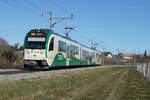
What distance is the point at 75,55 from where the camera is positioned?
33.9 meters

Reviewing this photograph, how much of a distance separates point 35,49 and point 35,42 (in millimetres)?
723

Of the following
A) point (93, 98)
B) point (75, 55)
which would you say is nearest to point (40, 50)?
point (75, 55)

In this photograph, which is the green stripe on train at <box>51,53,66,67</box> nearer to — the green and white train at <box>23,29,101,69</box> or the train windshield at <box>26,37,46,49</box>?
the green and white train at <box>23,29,101,69</box>

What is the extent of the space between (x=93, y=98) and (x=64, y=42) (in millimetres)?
19159

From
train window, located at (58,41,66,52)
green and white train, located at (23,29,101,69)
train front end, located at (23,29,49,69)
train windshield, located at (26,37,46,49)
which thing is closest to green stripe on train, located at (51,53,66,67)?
green and white train, located at (23,29,101,69)

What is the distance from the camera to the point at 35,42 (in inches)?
909

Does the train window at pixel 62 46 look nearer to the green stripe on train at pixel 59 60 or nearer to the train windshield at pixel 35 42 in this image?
the green stripe on train at pixel 59 60

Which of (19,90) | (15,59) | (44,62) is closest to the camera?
(19,90)

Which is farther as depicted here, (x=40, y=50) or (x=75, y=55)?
(x=75, y=55)

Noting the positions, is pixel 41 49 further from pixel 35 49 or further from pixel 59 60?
pixel 59 60

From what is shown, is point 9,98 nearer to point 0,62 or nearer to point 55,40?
point 55,40

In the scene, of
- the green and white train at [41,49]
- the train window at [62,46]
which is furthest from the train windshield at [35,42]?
the train window at [62,46]

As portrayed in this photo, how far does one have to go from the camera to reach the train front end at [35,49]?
2255cm

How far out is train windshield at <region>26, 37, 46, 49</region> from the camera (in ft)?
74.5
